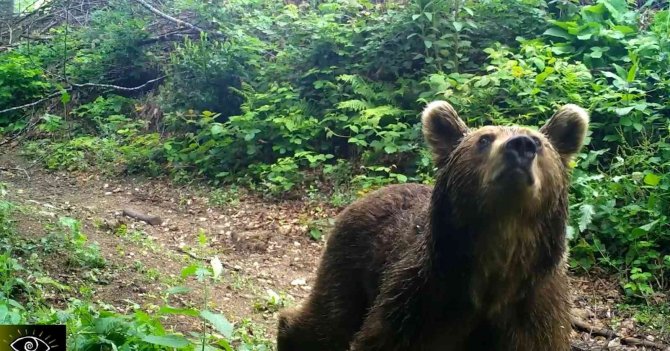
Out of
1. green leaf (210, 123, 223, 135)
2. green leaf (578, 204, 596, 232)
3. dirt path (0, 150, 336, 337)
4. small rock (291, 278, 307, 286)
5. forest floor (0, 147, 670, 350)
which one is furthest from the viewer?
green leaf (210, 123, 223, 135)

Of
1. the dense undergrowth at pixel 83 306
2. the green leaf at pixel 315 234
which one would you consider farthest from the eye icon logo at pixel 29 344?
the green leaf at pixel 315 234

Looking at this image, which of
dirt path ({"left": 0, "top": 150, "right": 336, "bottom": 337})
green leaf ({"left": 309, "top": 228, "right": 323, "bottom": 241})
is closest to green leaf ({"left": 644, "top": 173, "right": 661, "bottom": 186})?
dirt path ({"left": 0, "top": 150, "right": 336, "bottom": 337})

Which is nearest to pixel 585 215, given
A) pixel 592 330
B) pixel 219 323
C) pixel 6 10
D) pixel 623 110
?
pixel 592 330

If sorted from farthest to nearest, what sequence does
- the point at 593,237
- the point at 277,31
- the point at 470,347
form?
the point at 277,31
the point at 593,237
the point at 470,347

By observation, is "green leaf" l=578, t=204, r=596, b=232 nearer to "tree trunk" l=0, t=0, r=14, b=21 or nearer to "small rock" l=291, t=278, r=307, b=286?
"small rock" l=291, t=278, r=307, b=286

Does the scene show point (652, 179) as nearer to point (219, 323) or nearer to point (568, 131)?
point (568, 131)

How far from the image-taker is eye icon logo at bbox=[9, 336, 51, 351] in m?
3.35

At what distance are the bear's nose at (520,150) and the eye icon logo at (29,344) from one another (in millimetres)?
2551

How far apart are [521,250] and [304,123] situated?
8043 mm

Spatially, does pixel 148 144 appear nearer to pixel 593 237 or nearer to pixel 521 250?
pixel 593 237

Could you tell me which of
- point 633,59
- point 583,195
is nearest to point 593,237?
point 583,195

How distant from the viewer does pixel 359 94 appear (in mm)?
11609

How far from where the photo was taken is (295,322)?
5137 millimetres

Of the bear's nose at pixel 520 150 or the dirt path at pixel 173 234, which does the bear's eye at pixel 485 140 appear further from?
the dirt path at pixel 173 234
